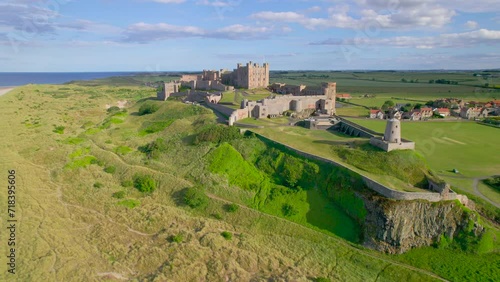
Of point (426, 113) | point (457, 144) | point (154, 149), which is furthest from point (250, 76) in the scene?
point (457, 144)

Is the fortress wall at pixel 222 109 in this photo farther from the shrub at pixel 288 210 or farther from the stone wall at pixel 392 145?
the shrub at pixel 288 210

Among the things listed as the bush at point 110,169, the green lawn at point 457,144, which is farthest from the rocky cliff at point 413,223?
the bush at point 110,169

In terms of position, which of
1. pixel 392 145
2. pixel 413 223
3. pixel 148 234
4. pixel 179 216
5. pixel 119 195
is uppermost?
pixel 392 145

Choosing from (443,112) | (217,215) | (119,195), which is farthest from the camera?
(443,112)

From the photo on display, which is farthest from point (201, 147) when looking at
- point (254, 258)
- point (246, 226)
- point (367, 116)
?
point (367, 116)

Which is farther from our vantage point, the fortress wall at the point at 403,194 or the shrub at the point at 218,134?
the shrub at the point at 218,134

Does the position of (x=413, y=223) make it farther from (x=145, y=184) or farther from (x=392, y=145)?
(x=145, y=184)
